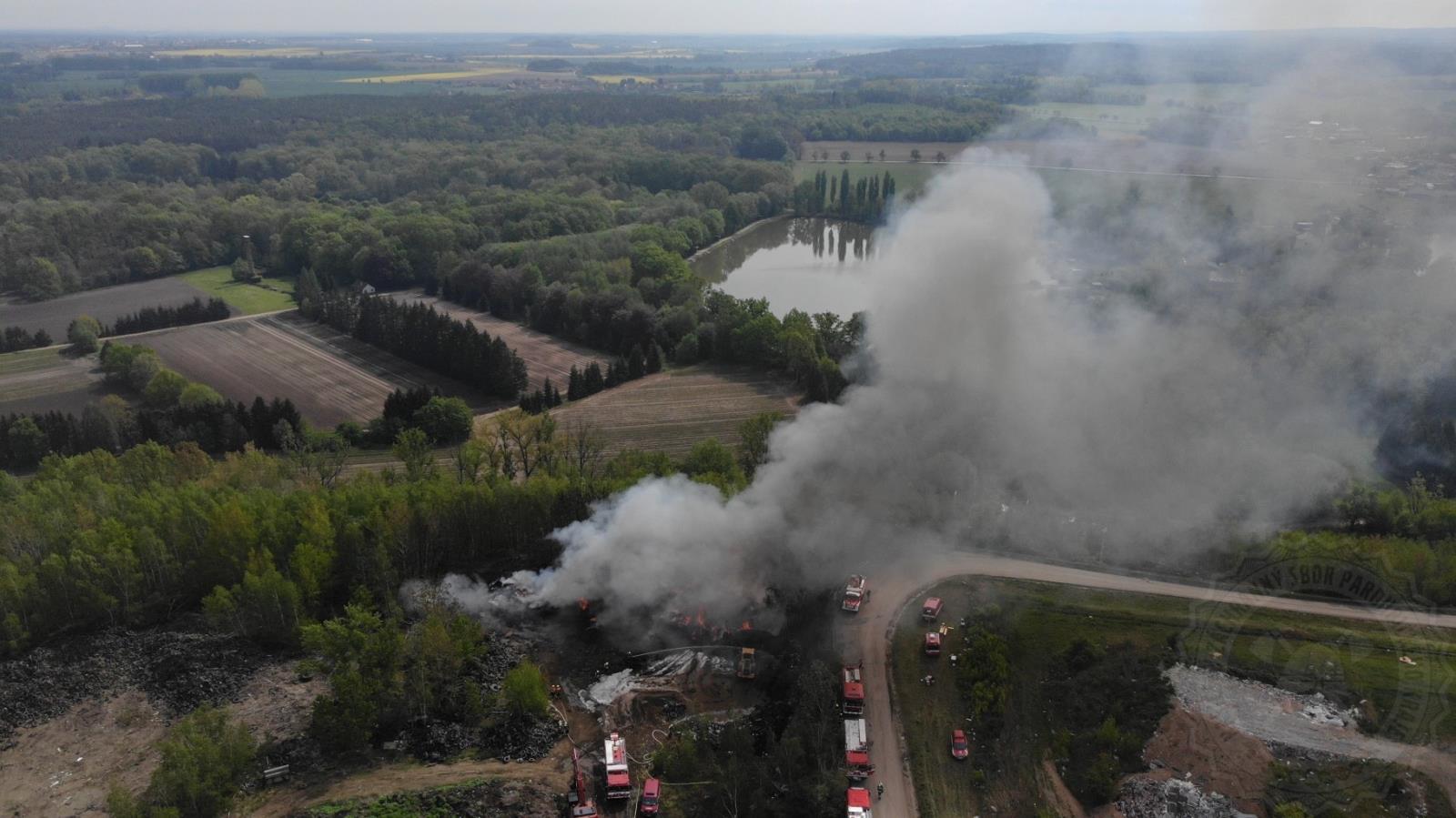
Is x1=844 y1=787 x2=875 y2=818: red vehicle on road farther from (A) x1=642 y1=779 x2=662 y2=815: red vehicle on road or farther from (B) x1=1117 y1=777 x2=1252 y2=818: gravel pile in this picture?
(B) x1=1117 y1=777 x2=1252 y2=818: gravel pile

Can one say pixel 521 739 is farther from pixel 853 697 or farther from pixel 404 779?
pixel 853 697

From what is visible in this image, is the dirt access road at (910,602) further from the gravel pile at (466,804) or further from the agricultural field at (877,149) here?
the agricultural field at (877,149)

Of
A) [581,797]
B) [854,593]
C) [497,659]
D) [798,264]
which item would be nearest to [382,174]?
[798,264]

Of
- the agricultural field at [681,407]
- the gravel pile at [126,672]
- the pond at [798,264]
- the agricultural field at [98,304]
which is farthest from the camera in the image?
the pond at [798,264]

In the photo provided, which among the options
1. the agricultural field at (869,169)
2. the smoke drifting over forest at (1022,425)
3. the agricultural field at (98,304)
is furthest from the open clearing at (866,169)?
the agricultural field at (98,304)

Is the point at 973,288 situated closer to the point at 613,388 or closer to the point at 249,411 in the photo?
the point at 613,388

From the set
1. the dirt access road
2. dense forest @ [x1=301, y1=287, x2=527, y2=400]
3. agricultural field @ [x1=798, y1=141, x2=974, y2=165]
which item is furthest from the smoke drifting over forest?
agricultural field @ [x1=798, y1=141, x2=974, y2=165]
